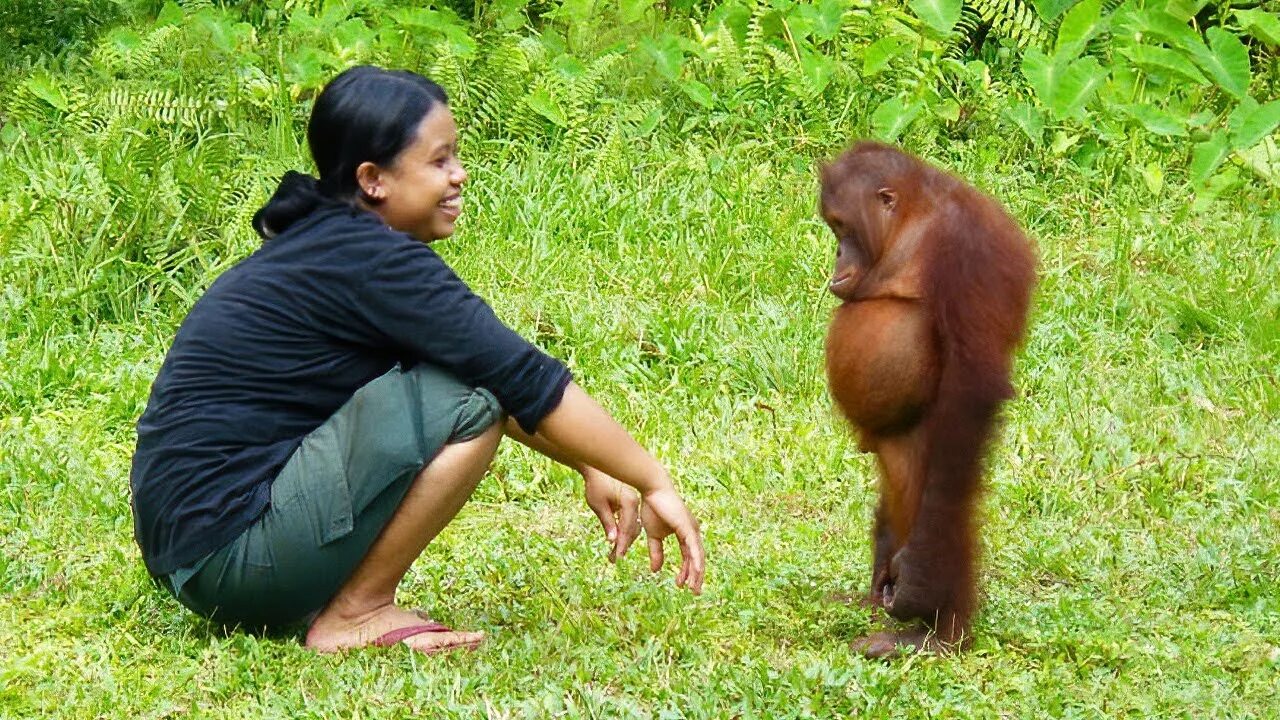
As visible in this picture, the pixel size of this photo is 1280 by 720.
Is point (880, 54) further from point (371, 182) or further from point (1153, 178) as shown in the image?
point (371, 182)

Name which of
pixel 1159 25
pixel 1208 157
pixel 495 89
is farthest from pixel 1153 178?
pixel 495 89

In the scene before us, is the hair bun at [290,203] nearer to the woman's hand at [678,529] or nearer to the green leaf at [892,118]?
the woman's hand at [678,529]

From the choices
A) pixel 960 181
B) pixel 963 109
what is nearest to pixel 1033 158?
pixel 963 109

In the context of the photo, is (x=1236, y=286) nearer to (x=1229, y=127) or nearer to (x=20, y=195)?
(x=1229, y=127)

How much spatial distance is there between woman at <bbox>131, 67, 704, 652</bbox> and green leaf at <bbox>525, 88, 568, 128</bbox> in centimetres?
350

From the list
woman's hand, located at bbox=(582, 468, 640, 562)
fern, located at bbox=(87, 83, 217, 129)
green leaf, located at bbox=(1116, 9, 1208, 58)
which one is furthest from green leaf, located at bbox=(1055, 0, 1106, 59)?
woman's hand, located at bbox=(582, 468, 640, 562)

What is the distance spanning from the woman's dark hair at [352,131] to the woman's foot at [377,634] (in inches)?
31.7

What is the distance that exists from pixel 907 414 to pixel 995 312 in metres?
0.30

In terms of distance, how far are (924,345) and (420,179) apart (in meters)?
1.08

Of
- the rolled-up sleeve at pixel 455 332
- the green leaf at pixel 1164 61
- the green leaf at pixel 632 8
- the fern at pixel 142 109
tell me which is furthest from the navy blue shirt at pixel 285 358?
the green leaf at pixel 1164 61

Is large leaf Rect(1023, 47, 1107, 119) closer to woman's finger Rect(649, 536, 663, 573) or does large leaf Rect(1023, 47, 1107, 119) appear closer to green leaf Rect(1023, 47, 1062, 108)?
green leaf Rect(1023, 47, 1062, 108)

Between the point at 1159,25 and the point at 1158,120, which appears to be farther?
the point at 1159,25

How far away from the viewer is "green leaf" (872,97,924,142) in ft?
22.4

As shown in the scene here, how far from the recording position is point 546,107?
684 cm
